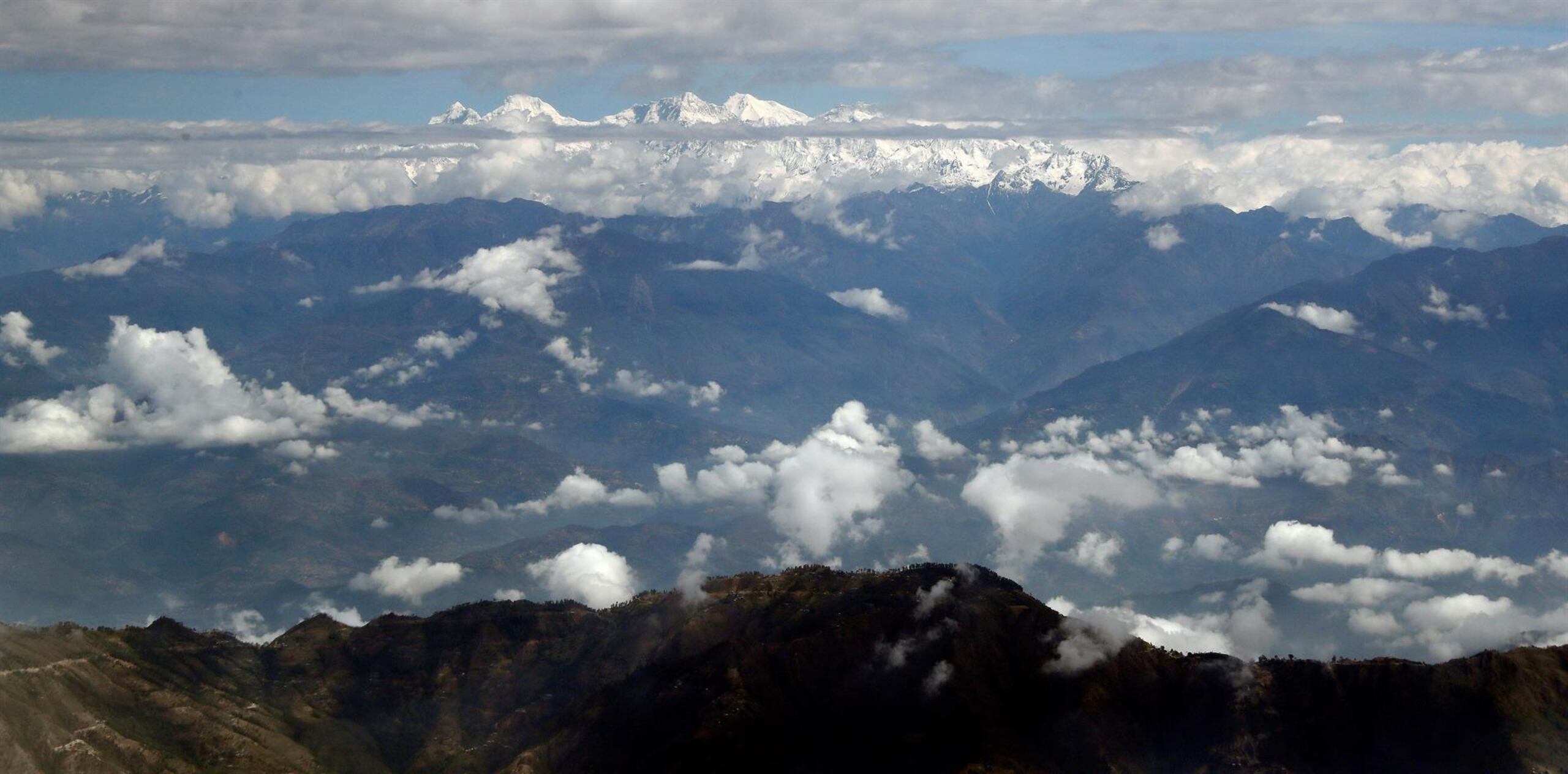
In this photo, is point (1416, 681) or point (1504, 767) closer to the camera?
point (1504, 767)

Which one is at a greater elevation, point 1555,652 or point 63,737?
point 1555,652

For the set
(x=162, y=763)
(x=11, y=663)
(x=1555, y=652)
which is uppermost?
(x=1555, y=652)

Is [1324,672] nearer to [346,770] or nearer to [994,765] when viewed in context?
[994,765]

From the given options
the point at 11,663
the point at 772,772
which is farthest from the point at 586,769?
the point at 11,663

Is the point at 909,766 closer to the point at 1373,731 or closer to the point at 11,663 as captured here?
the point at 1373,731

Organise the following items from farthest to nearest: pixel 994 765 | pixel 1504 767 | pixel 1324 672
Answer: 1. pixel 1324 672
2. pixel 994 765
3. pixel 1504 767

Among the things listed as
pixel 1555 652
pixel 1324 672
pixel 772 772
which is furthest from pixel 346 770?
pixel 1555 652

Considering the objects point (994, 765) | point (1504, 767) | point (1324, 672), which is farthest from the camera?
point (1324, 672)

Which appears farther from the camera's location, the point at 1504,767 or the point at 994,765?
the point at 994,765

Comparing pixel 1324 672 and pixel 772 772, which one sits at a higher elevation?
pixel 1324 672

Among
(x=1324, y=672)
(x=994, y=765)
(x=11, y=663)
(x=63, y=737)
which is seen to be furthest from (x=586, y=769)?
(x=1324, y=672)
